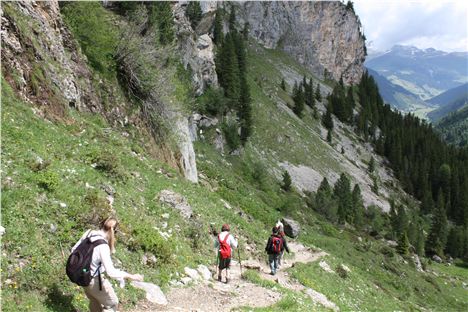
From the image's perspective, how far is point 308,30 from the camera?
560ft

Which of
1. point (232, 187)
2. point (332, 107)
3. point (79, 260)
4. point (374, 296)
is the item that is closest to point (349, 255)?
point (374, 296)

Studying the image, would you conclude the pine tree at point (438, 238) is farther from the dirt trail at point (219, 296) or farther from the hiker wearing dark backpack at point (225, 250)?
the hiker wearing dark backpack at point (225, 250)

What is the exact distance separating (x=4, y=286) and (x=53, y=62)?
1480 centimetres

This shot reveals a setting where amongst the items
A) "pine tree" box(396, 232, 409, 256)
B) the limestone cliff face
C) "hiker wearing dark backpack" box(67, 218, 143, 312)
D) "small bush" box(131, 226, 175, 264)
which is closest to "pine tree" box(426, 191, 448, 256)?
"pine tree" box(396, 232, 409, 256)

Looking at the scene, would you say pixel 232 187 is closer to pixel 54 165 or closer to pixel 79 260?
pixel 54 165

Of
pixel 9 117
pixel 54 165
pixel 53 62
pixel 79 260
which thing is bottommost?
pixel 79 260

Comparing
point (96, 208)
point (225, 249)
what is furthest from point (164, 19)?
point (96, 208)

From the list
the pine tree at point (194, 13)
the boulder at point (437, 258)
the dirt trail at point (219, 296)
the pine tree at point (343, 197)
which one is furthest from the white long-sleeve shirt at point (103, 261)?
the boulder at point (437, 258)

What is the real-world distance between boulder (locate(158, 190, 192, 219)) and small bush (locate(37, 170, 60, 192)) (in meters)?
6.13

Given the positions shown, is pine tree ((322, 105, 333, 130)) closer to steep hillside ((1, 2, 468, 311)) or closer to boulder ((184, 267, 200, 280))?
steep hillside ((1, 2, 468, 311))

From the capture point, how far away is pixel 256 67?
117m

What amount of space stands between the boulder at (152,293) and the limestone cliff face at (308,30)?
132549 millimetres

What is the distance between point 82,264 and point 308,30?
176954 millimetres

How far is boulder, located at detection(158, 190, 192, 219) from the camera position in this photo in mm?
17703
